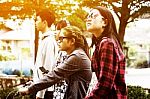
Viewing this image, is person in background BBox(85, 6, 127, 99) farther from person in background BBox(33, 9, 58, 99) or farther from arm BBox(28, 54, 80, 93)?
person in background BBox(33, 9, 58, 99)

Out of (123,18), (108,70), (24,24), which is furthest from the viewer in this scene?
(123,18)

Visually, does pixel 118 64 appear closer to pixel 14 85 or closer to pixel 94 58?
pixel 94 58

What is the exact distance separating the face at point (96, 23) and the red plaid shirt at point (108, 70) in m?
0.14

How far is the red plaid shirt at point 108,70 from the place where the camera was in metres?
1.75

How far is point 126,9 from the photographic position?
399cm

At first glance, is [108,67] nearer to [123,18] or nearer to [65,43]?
[65,43]

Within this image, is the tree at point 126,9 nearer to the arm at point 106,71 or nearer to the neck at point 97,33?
the neck at point 97,33

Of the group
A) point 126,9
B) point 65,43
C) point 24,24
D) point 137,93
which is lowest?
point 137,93

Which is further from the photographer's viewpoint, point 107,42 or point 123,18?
point 123,18

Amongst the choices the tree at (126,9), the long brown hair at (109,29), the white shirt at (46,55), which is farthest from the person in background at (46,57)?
the tree at (126,9)

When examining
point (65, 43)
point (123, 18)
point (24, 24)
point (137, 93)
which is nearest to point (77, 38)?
point (65, 43)

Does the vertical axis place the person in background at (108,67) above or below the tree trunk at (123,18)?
below

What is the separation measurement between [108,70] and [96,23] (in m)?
0.34

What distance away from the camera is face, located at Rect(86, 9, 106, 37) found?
1.95m
